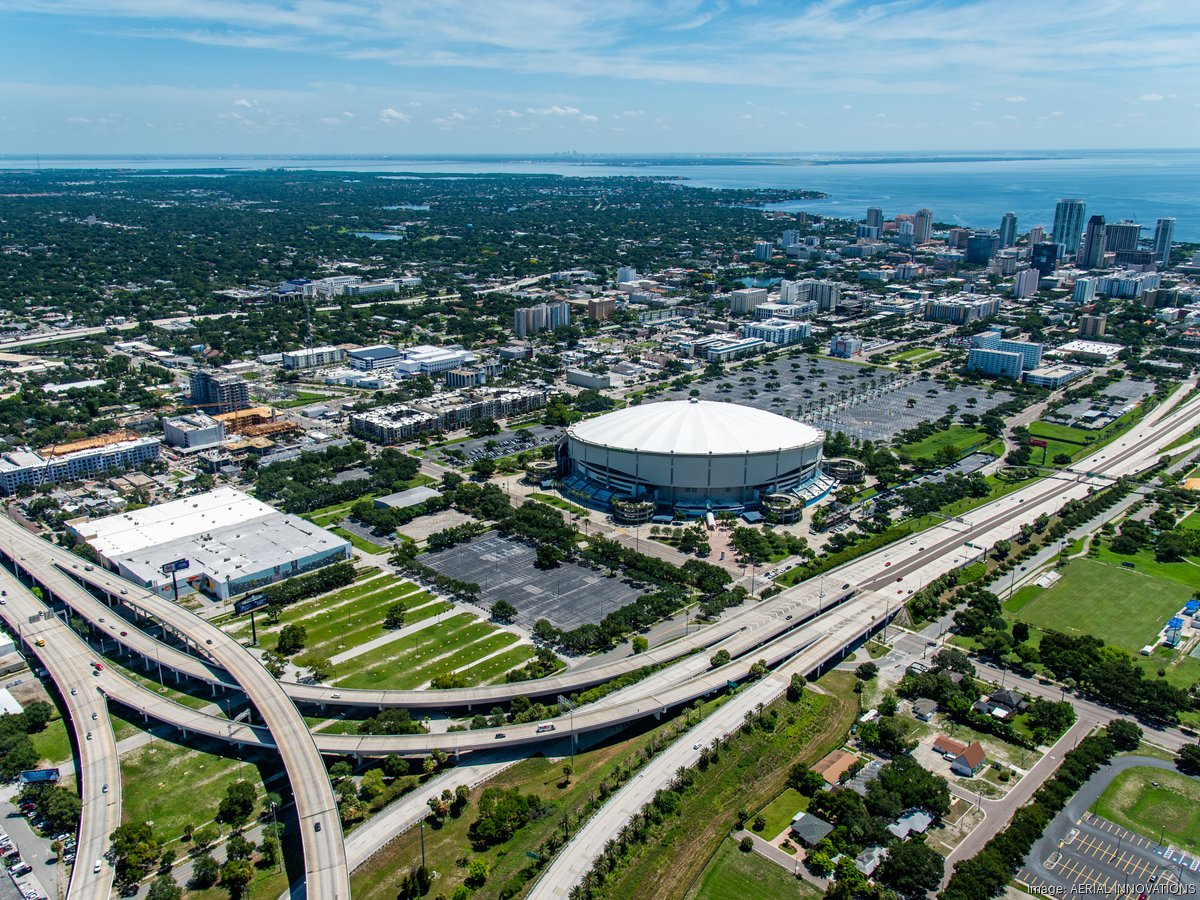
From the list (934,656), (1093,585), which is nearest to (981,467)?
(1093,585)

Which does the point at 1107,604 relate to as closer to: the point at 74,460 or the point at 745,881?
the point at 745,881

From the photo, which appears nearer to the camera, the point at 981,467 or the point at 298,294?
the point at 981,467

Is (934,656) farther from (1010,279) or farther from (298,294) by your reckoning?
(1010,279)

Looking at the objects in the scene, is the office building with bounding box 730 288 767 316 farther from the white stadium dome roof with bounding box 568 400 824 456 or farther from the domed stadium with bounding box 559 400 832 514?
the domed stadium with bounding box 559 400 832 514

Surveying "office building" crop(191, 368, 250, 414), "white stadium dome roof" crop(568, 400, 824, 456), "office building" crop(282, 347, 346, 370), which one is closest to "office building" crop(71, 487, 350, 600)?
"white stadium dome roof" crop(568, 400, 824, 456)

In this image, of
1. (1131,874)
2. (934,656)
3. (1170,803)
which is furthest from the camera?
(934,656)

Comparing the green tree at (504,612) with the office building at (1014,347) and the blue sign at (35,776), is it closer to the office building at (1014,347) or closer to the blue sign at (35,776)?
the blue sign at (35,776)
